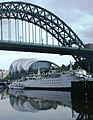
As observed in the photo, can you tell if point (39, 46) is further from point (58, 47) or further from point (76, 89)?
point (76, 89)

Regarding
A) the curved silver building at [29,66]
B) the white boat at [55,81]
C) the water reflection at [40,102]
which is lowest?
the water reflection at [40,102]

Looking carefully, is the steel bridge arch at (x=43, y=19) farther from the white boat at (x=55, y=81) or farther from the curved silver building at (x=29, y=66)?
the curved silver building at (x=29, y=66)

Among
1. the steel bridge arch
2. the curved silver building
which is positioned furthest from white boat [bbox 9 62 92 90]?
the curved silver building

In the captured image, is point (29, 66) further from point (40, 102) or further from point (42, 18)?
point (40, 102)

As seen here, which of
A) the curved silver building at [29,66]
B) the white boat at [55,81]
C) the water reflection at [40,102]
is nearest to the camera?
the water reflection at [40,102]

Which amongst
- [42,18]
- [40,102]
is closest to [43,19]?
[42,18]

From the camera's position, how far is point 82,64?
9612cm

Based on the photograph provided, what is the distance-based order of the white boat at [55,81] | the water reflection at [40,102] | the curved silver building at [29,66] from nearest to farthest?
the water reflection at [40,102], the white boat at [55,81], the curved silver building at [29,66]

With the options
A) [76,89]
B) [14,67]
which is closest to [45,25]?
[76,89]

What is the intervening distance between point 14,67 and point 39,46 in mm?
100449

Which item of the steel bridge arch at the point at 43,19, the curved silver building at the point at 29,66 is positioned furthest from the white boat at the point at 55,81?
the curved silver building at the point at 29,66

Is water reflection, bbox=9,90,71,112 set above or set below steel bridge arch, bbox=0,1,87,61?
below

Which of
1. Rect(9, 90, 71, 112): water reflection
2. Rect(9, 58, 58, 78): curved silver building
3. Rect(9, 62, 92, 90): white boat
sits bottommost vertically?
Rect(9, 90, 71, 112): water reflection

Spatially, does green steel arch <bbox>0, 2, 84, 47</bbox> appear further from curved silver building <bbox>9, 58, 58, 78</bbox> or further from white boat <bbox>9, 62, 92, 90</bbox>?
curved silver building <bbox>9, 58, 58, 78</bbox>
